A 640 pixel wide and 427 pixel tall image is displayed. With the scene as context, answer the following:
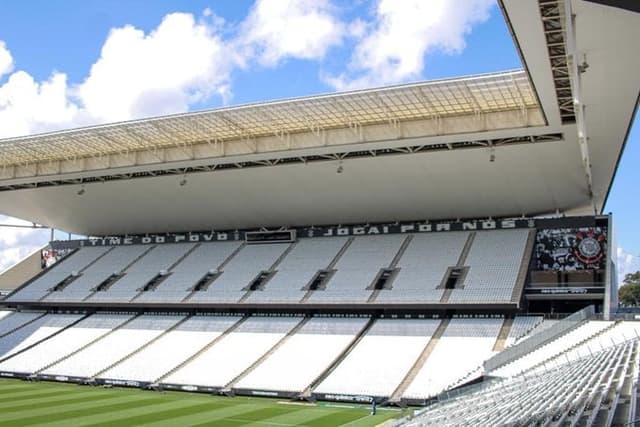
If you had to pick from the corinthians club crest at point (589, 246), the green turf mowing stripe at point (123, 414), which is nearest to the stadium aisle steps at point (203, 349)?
the green turf mowing stripe at point (123, 414)

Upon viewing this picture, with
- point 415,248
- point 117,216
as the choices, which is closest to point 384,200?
point 415,248

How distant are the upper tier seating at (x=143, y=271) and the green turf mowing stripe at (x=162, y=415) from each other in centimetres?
1508

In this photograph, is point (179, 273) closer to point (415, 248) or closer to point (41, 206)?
point (41, 206)

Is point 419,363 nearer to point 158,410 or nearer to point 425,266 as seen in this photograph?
point 425,266

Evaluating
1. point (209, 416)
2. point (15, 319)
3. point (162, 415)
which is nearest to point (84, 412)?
point (162, 415)

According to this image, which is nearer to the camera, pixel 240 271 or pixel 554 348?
pixel 554 348

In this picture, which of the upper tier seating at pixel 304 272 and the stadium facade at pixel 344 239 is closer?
the stadium facade at pixel 344 239

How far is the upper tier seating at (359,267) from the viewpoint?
32906mm

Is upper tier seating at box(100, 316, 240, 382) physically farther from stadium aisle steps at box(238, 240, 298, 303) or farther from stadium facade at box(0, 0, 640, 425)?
stadium aisle steps at box(238, 240, 298, 303)

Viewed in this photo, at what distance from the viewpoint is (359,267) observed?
115 feet

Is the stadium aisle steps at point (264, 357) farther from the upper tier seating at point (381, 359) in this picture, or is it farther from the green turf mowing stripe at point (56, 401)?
the green turf mowing stripe at point (56, 401)

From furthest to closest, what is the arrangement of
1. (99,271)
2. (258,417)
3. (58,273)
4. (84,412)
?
1. (58,273)
2. (99,271)
3. (84,412)
4. (258,417)

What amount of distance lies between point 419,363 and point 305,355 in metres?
5.38

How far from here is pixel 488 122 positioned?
26703mm
